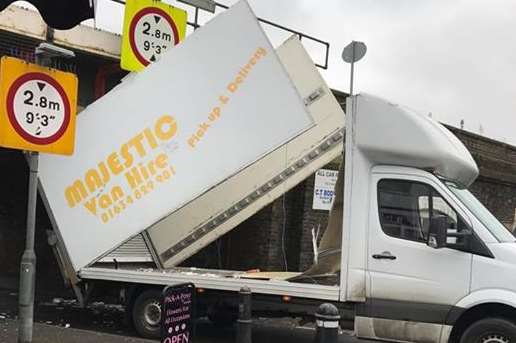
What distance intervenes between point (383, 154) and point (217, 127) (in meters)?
2.06

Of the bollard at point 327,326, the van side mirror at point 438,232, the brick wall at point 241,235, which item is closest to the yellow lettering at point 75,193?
the brick wall at point 241,235

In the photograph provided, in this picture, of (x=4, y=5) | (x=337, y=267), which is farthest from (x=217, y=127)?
(x=4, y=5)

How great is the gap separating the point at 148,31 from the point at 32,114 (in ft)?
16.1

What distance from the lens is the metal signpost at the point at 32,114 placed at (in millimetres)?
6184

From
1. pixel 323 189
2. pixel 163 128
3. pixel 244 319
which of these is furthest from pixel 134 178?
pixel 323 189

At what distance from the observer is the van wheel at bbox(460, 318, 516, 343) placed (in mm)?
6594

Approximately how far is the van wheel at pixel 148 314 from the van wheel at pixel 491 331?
3791 mm

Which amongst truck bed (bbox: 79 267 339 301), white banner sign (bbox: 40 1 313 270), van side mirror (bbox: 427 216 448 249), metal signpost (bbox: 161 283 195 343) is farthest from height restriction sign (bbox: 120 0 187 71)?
metal signpost (bbox: 161 283 195 343)

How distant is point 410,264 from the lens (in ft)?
23.2

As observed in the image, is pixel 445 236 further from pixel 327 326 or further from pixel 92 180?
pixel 92 180

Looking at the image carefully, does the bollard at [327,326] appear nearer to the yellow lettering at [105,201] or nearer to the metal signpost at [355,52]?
the yellow lettering at [105,201]

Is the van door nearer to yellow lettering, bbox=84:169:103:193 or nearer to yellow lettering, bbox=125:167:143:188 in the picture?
yellow lettering, bbox=125:167:143:188

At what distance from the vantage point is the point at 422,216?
714 cm

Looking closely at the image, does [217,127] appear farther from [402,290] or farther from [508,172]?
[508,172]
